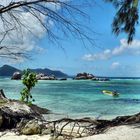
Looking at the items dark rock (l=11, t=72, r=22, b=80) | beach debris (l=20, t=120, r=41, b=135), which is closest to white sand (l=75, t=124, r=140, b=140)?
beach debris (l=20, t=120, r=41, b=135)

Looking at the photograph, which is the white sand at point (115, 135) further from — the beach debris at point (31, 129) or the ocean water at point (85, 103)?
the ocean water at point (85, 103)

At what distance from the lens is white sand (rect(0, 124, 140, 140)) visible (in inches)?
404

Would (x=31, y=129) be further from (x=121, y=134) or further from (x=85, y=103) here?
(x=85, y=103)

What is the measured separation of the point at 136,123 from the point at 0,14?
495cm

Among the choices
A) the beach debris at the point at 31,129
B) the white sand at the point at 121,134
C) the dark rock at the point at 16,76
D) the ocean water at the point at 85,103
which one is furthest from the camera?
the dark rock at the point at 16,76

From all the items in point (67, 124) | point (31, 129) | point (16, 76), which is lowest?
point (31, 129)

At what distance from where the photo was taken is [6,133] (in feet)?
40.5

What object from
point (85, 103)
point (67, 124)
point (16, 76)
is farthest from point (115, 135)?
point (16, 76)

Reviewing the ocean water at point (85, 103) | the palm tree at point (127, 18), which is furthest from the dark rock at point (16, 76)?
the palm tree at point (127, 18)

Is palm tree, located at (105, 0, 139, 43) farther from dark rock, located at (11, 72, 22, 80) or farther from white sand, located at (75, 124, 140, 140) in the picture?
dark rock, located at (11, 72, 22, 80)

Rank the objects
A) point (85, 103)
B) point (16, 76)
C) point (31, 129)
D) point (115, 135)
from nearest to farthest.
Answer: point (115, 135) → point (31, 129) → point (85, 103) → point (16, 76)

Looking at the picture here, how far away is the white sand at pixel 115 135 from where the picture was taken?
404 inches

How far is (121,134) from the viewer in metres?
10.5

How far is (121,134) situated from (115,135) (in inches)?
6.7
